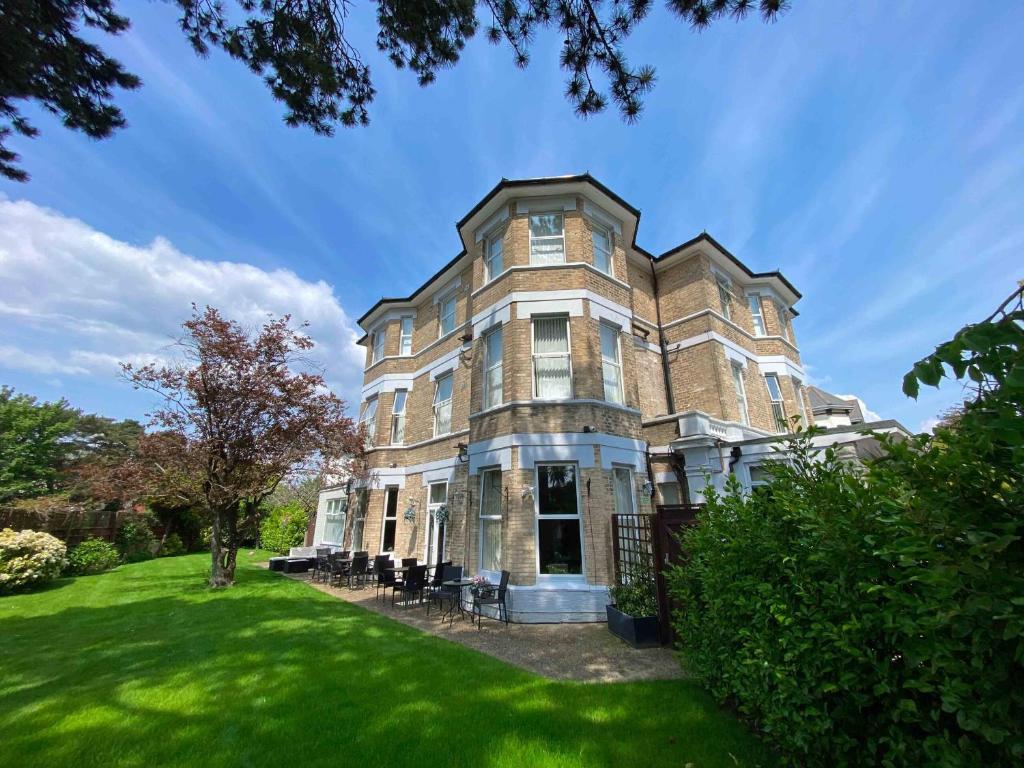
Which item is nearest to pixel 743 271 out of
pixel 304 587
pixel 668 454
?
pixel 668 454

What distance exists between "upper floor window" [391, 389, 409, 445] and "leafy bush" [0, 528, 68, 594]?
10.1 m

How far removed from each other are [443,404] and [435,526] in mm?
4019

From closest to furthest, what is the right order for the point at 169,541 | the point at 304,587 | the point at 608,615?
the point at 608,615, the point at 304,587, the point at 169,541

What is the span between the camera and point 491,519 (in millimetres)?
9945

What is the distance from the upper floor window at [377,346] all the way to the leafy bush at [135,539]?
14.1 m

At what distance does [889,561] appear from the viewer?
225 cm

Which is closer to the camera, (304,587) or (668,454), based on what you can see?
(668,454)

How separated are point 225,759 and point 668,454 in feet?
32.2

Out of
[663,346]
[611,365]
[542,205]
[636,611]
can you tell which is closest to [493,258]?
[542,205]

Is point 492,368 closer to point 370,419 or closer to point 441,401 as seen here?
point 441,401

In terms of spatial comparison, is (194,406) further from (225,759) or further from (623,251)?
(623,251)

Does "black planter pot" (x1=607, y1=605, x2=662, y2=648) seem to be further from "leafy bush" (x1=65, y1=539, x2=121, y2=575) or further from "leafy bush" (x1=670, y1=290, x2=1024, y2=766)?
"leafy bush" (x1=65, y1=539, x2=121, y2=575)

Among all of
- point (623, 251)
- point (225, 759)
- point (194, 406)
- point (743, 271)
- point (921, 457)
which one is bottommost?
point (225, 759)

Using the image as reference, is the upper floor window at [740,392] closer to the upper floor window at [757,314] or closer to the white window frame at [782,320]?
the upper floor window at [757,314]
